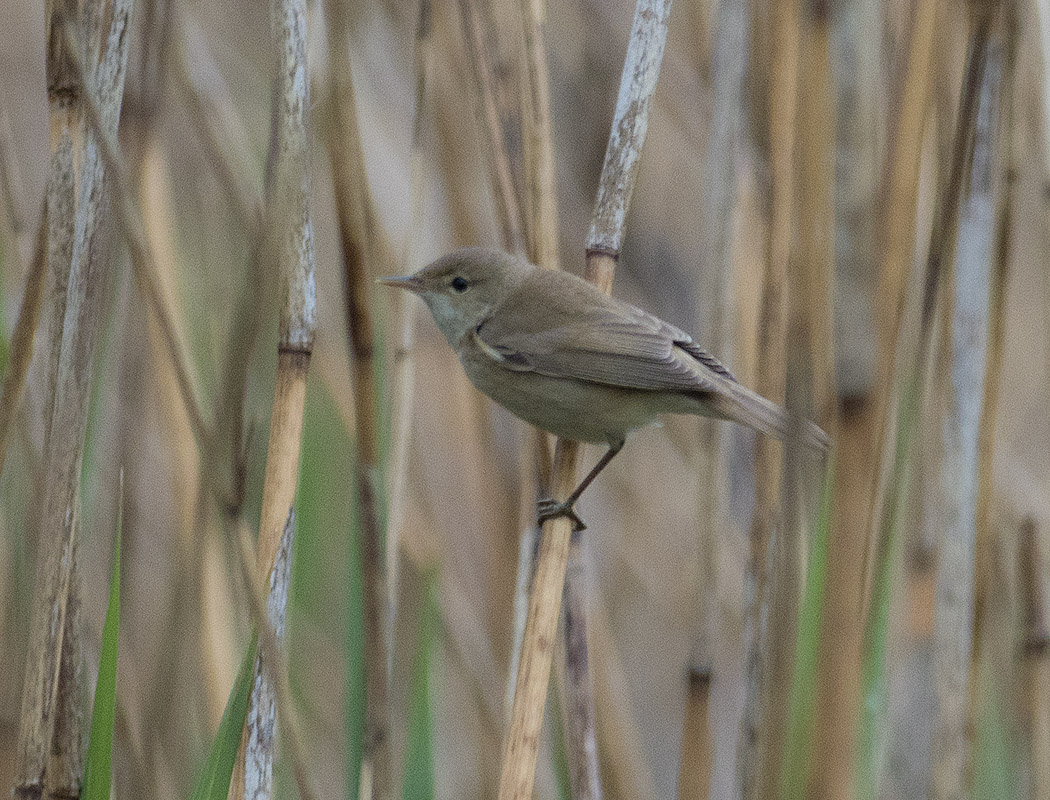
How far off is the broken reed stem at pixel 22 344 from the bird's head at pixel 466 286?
861mm

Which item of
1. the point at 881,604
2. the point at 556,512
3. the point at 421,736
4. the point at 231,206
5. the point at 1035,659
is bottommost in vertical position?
the point at 421,736

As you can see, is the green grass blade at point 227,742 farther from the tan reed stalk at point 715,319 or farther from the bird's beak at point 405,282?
the bird's beak at point 405,282

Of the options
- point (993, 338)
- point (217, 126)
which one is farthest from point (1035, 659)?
point (217, 126)

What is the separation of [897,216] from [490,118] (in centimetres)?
68

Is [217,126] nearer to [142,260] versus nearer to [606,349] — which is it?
[606,349]

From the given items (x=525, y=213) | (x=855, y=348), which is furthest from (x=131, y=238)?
(x=855, y=348)

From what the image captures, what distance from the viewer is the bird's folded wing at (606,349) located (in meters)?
2.00

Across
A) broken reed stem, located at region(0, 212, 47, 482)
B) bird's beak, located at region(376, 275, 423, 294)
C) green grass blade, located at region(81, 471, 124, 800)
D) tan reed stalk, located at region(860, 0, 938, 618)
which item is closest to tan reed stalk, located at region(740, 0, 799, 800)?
tan reed stalk, located at region(860, 0, 938, 618)

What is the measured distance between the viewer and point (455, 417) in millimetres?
2531

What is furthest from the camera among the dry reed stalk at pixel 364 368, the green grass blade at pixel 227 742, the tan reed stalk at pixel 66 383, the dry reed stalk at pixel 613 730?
the dry reed stalk at pixel 613 730

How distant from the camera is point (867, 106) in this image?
1781mm

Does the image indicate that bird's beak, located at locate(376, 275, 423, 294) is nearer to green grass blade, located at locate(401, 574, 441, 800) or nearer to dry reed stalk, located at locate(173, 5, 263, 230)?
dry reed stalk, located at locate(173, 5, 263, 230)

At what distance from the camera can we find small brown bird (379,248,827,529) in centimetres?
196

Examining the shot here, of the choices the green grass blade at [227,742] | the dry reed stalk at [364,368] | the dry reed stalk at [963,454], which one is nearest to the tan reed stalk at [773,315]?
the dry reed stalk at [963,454]
